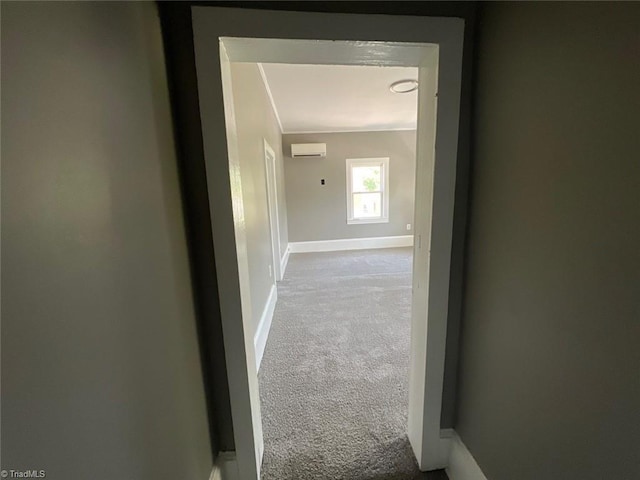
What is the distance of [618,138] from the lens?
61 centimetres

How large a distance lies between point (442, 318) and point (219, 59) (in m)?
1.28

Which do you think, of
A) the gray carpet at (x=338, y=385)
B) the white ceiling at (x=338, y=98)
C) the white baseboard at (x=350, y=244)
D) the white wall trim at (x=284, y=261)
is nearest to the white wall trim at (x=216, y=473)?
the gray carpet at (x=338, y=385)

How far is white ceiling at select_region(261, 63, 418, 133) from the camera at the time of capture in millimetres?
2832

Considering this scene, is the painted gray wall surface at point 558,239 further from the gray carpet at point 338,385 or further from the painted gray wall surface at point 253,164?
the painted gray wall surface at point 253,164

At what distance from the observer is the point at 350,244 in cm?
627

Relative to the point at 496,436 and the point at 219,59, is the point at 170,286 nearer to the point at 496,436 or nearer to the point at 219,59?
the point at 219,59

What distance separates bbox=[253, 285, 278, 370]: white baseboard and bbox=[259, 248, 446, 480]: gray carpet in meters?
0.06

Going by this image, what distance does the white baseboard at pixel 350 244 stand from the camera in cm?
612

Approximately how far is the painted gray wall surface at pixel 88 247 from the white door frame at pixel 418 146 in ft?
0.55

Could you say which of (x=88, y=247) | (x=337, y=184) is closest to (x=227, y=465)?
(x=88, y=247)

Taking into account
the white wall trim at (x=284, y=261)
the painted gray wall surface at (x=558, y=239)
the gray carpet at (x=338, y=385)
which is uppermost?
the painted gray wall surface at (x=558, y=239)

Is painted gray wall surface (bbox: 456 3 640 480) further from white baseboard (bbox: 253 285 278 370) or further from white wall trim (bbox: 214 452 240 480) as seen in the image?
white baseboard (bbox: 253 285 278 370)

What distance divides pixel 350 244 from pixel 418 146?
5067 mm

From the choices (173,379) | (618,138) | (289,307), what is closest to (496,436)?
(618,138)
